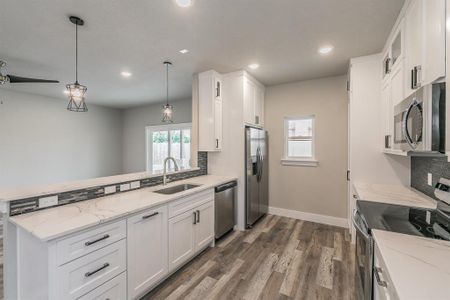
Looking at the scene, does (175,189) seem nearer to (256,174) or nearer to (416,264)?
(256,174)

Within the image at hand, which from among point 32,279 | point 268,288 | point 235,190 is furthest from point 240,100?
point 32,279

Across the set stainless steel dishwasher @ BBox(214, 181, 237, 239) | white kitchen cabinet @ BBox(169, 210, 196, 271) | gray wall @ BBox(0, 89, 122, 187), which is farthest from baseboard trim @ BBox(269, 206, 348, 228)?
gray wall @ BBox(0, 89, 122, 187)

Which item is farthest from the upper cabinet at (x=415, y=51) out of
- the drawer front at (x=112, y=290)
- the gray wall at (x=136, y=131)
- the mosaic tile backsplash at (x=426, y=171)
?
the gray wall at (x=136, y=131)

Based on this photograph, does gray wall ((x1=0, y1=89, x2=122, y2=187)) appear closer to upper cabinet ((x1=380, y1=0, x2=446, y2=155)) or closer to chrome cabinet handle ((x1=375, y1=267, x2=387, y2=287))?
chrome cabinet handle ((x1=375, y1=267, x2=387, y2=287))

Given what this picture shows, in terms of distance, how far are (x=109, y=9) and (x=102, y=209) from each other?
5.72 ft

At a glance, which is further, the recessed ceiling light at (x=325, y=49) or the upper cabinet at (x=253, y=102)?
the upper cabinet at (x=253, y=102)

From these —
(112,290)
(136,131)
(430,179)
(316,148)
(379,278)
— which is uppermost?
(136,131)

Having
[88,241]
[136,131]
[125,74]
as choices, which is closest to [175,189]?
[88,241]

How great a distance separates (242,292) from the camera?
1.92 m

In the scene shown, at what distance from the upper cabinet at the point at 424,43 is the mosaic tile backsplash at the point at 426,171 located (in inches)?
29.7

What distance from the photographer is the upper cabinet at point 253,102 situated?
11.1 ft

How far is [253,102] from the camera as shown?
142 inches

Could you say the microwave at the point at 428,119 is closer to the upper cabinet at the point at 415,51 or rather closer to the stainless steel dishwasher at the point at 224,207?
the upper cabinet at the point at 415,51

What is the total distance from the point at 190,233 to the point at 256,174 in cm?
163
